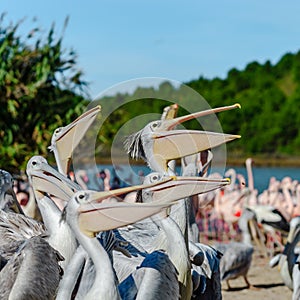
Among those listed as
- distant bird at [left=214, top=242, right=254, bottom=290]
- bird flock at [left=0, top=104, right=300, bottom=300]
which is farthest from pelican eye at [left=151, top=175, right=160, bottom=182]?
distant bird at [left=214, top=242, right=254, bottom=290]

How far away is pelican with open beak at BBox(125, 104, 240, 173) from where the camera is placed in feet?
16.5

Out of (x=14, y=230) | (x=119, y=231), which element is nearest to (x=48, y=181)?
(x=14, y=230)

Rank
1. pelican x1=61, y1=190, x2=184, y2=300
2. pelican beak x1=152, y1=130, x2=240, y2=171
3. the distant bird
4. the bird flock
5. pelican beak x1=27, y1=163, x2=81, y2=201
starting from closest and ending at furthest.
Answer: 1. pelican x1=61, y1=190, x2=184, y2=300
2. the bird flock
3. pelican beak x1=27, y1=163, x2=81, y2=201
4. pelican beak x1=152, y1=130, x2=240, y2=171
5. the distant bird

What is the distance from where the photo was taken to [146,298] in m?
3.81

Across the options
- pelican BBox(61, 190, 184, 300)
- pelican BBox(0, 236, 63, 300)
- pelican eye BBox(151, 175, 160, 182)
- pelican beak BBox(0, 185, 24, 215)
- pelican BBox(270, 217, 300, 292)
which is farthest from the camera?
pelican BBox(270, 217, 300, 292)

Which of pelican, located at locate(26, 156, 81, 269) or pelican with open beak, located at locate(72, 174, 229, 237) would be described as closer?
pelican with open beak, located at locate(72, 174, 229, 237)

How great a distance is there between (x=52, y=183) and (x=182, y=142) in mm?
819

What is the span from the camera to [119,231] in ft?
16.4

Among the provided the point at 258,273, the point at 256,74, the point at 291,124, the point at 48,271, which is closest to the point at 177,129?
the point at 48,271

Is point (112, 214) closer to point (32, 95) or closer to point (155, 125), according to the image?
point (155, 125)

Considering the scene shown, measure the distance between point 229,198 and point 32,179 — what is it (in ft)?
29.7

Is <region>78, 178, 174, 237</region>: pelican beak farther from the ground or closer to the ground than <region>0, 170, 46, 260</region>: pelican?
farther from the ground

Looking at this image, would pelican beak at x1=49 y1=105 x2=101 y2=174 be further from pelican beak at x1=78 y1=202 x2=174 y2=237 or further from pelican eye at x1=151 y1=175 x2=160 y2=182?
pelican beak at x1=78 y1=202 x2=174 y2=237

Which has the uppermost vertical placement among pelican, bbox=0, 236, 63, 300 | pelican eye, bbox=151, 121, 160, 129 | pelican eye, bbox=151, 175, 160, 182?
pelican eye, bbox=151, 121, 160, 129
